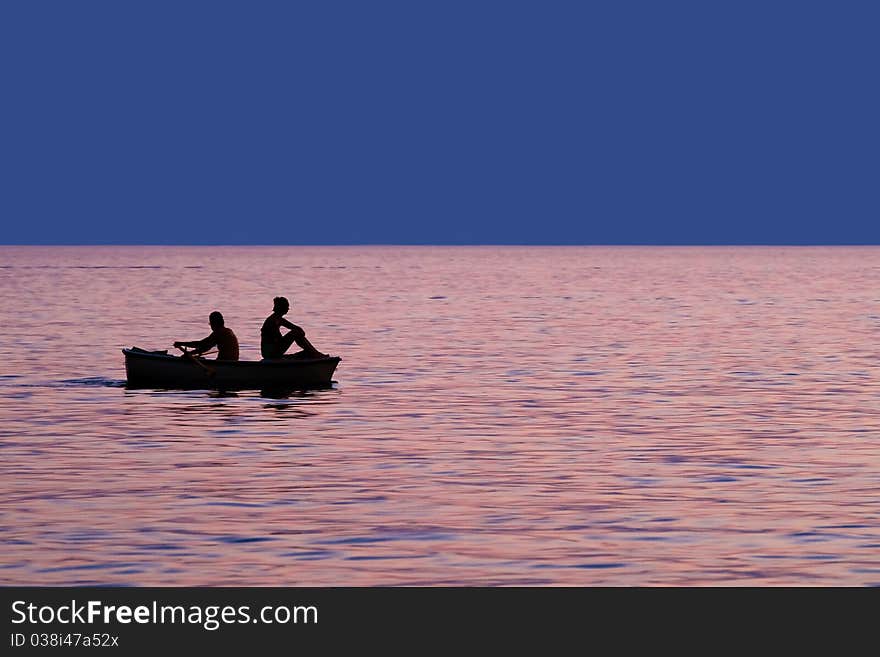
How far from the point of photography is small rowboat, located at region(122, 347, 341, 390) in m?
41.7

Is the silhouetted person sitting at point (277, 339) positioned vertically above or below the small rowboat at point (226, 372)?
above

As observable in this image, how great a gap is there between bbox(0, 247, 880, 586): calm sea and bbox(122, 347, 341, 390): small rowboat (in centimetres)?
48

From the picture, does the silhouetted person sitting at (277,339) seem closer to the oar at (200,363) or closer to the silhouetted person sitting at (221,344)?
the silhouetted person sitting at (221,344)

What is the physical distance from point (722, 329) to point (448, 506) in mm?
52924

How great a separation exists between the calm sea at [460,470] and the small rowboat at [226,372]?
0.48 metres

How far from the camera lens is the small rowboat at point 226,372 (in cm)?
4166

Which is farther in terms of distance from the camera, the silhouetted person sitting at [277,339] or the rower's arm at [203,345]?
the rower's arm at [203,345]

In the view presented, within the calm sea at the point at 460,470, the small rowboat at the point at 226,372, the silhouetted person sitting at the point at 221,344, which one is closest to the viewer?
the calm sea at the point at 460,470

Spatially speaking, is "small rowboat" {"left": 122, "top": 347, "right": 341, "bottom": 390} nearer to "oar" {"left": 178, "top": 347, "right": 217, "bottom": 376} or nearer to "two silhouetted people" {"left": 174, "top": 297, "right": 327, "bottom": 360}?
"oar" {"left": 178, "top": 347, "right": 217, "bottom": 376}
